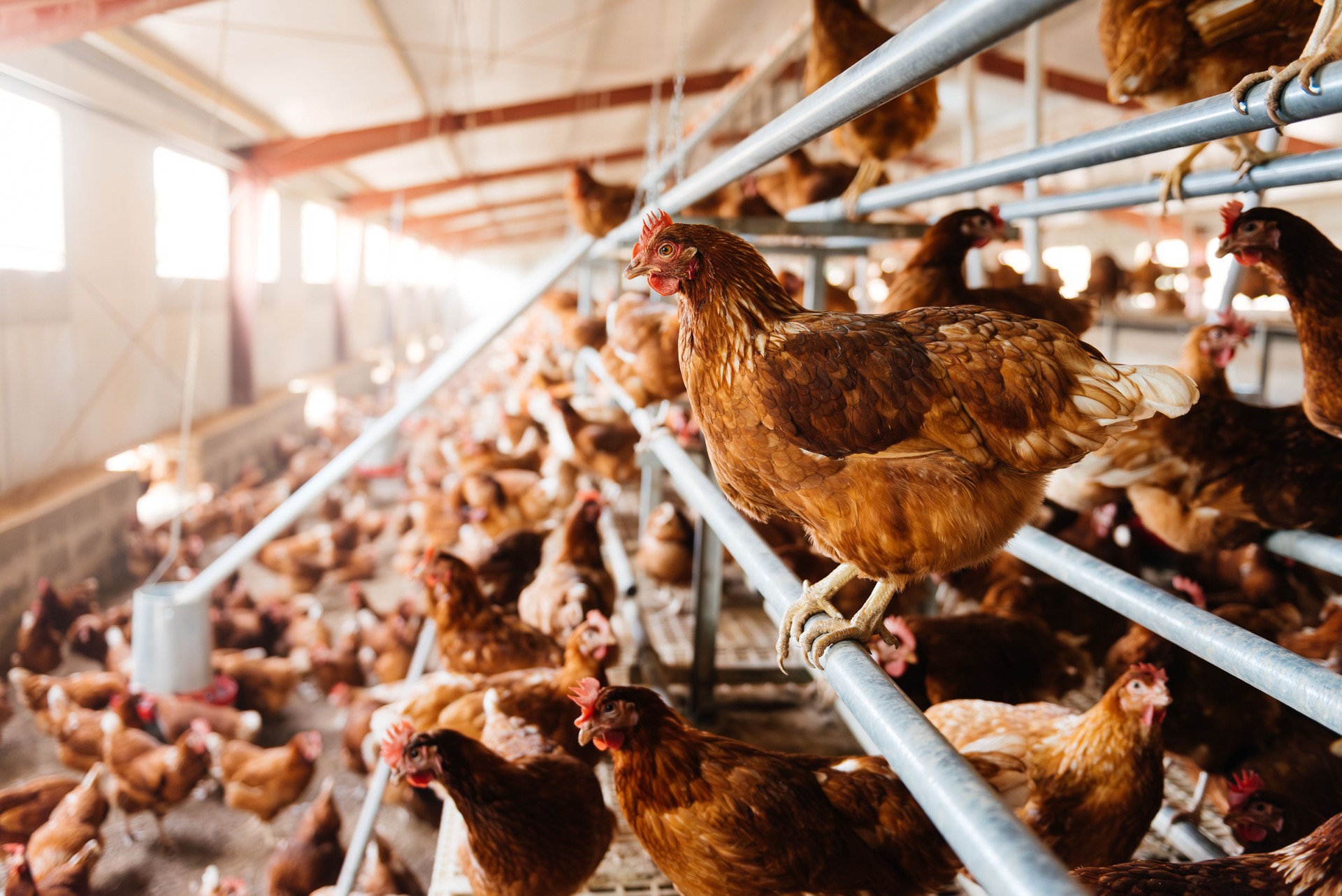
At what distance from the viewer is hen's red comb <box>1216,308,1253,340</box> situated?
2096 millimetres

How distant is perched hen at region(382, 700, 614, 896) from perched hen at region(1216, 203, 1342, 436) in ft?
4.79

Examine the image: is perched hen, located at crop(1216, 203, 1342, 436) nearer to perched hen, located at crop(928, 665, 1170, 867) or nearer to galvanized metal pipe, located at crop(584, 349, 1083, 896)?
perched hen, located at crop(928, 665, 1170, 867)

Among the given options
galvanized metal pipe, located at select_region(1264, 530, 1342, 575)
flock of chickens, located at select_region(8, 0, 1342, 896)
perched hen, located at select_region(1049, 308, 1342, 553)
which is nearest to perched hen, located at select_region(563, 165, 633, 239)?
flock of chickens, located at select_region(8, 0, 1342, 896)

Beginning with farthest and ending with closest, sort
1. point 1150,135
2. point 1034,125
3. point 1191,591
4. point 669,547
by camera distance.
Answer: point 669,547 → point 1034,125 → point 1191,591 → point 1150,135

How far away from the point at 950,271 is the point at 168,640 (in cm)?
315

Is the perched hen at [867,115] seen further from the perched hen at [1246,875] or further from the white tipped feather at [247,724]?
the white tipped feather at [247,724]

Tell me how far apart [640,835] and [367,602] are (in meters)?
3.33

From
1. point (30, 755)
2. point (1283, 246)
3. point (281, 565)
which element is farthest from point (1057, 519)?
point (281, 565)

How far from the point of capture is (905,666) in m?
1.77

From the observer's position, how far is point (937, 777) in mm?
582

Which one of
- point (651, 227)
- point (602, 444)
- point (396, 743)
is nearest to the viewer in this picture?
point (651, 227)

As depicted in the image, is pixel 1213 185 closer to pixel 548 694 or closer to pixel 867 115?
pixel 867 115

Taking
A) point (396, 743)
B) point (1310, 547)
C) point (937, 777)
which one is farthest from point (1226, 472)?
point (396, 743)

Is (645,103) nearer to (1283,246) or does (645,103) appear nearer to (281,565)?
(281,565)
